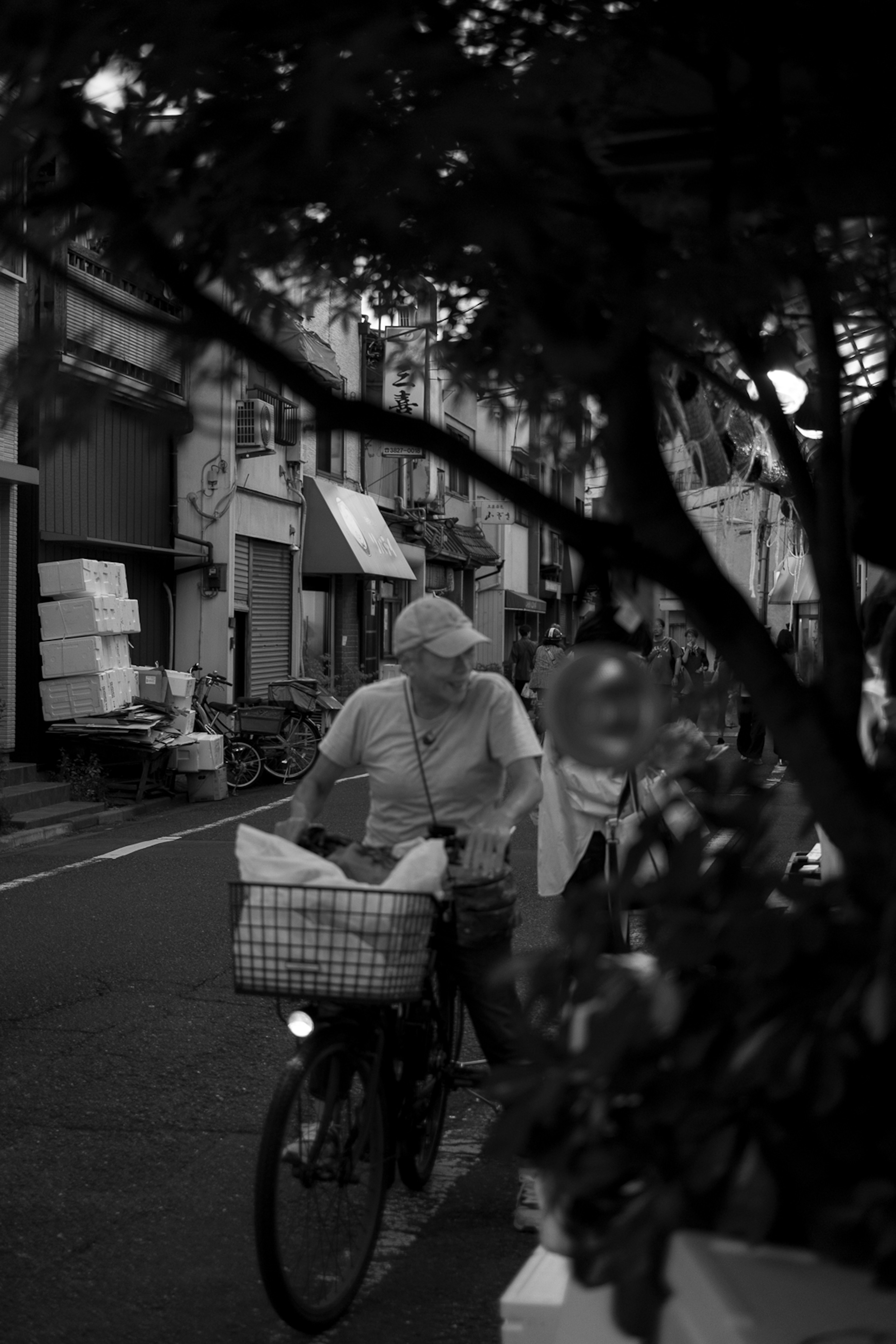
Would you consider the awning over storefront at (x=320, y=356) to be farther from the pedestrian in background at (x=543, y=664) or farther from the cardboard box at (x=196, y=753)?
the pedestrian in background at (x=543, y=664)

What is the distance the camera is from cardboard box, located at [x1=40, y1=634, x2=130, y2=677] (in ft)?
61.7

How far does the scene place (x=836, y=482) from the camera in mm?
2770

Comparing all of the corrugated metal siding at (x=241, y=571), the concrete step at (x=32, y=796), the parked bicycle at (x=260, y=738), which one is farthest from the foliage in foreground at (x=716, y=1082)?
the corrugated metal siding at (x=241, y=571)

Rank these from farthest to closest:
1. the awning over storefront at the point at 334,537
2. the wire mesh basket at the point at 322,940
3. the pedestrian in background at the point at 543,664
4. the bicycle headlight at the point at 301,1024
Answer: the awning over storefront at the point at 334,537
the pedestrian in background at the point at 543,664
the bicycle headlight at the point at 301,1024
the wire mesh basket at the point at 322,940

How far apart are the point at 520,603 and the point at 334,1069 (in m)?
48.1

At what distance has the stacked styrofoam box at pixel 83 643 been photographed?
61.8 feet

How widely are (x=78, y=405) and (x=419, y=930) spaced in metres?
2.10

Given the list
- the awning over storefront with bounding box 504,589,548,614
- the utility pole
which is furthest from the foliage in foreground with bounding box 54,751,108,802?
the awning over storefront with bounding box 504,589,548,614

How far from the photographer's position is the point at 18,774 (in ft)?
61.1

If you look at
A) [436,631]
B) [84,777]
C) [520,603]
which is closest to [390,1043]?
[436,631]

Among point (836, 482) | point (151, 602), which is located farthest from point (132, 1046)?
point (151, 602)

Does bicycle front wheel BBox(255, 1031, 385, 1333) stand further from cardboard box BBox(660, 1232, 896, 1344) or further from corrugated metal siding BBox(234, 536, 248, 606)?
corrugated metal siding BBox(234, 536, 248, 606)

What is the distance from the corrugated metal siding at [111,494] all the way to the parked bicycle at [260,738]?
2.68 meters

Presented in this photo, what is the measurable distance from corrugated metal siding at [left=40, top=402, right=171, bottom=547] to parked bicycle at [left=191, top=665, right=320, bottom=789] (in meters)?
2.68
